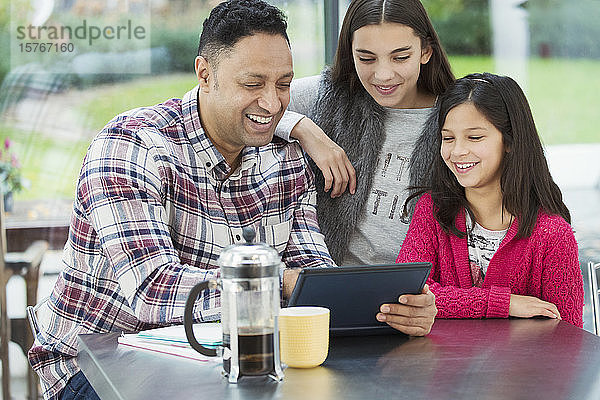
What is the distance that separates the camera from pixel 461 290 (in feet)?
6.28

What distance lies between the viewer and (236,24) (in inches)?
76.7

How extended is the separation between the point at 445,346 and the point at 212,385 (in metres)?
0.47

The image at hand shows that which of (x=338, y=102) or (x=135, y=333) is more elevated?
(x=338, y=102)

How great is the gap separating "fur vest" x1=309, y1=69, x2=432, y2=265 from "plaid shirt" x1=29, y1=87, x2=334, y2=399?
0.16 m

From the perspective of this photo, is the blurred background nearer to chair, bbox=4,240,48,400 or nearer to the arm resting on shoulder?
chair, bbox=4,240,48,400

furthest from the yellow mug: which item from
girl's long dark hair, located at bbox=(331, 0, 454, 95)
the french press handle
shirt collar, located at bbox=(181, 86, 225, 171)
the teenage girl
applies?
girl's long dark hair, located at bbox=(331, 0, 454, 95)

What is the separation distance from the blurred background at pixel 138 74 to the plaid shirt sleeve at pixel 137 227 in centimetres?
143

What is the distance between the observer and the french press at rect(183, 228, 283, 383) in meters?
1.29

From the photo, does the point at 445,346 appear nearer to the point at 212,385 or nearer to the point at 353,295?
the point at 353,295

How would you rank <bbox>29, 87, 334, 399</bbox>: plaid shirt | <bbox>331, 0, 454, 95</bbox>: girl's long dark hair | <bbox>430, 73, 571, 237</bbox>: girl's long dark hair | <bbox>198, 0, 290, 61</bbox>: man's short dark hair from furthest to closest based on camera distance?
1. <bbox>331, 0, 454, 95</bbox>: girl's long dark hair
2. <bbox>430, 73, 571, 237</bbox>: girl's long dark hair
3. <bbox>198, 0, 290, 61</bbox>: man's short dark hair
4. <bbox>29, 87, 334, 399</bbox>: plaid shirt

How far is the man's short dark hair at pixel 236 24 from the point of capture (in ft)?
6.39

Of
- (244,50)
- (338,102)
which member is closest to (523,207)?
(338,102)

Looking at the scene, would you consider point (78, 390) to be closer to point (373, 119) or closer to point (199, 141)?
point (199, 141)

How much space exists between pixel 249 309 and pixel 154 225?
20.7 inches
